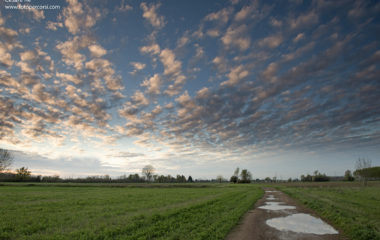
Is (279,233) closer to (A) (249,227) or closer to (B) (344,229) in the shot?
(A) (249,227)

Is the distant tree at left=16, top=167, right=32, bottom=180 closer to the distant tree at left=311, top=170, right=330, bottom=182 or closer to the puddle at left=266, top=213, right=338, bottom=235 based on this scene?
the puddle at left=266, top=213, right=338, bottom=235

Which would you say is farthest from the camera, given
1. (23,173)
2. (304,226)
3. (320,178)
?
(320,178)

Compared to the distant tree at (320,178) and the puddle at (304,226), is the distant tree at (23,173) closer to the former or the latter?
the puddle at (304,226)

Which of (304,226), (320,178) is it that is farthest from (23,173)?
(320,178)

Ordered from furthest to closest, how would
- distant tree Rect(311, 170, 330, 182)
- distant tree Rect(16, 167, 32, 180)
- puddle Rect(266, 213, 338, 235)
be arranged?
distant tree Rect(311, 170, 330, 182)
distant tree Rect(16, 167, 32, 180)
puddle Rect(266, 213, 338, 235)

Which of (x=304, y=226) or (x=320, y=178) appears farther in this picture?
(x=320, y=178)

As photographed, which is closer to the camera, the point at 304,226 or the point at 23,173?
the point at 304,226

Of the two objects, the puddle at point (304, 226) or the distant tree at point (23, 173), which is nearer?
the puddle at point (304, 226)

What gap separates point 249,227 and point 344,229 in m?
5.38

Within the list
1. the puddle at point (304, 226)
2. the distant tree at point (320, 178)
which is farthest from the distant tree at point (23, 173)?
the distant tree at point (320, 178)

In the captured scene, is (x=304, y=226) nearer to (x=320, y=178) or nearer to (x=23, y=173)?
(x=23, y=173)

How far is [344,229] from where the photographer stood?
36.6 feet

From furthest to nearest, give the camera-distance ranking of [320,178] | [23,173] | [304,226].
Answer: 1. [320,178]
2. [23,173]
3. [304,226]

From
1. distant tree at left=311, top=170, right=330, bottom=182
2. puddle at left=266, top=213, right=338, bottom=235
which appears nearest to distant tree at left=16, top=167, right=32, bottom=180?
puddle at left=266, top=213, right=338, bottom=235
